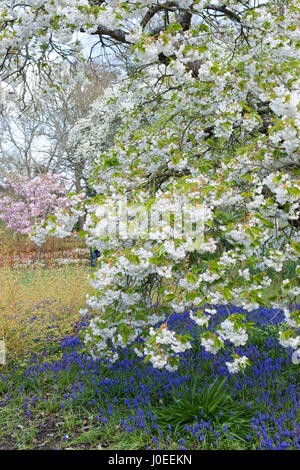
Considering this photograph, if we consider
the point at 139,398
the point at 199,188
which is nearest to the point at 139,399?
the point at 139,398

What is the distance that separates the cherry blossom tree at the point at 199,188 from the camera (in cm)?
274

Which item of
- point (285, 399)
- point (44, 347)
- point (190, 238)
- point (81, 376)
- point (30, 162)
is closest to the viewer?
point (190, 238)

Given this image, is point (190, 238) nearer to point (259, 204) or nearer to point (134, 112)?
point (259, 204)

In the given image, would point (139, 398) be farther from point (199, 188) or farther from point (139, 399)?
point (199, 188)

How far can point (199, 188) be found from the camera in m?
2.88

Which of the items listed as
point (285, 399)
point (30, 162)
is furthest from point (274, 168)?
point (30, 162)

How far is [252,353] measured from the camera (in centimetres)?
447

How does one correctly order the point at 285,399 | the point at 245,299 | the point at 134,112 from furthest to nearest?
1. the point at 134,112
2. the point at 285,399
3. the point at 245,299

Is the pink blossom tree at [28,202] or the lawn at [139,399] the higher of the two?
the pink blossom tree at [28,202]

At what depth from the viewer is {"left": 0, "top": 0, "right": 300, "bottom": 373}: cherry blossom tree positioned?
2742 mm

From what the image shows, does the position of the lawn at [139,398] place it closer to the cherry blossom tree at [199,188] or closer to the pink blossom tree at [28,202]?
the cherry blossom tree at [199,188]

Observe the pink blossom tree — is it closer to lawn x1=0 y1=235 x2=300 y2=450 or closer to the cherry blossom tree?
lawn x1=0 y1=235 x2=300 y2=450

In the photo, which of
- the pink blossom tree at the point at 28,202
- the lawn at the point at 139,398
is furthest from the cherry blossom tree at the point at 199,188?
the pink blossom tree at the point at 28,202

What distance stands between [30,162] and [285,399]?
20.1 meters
